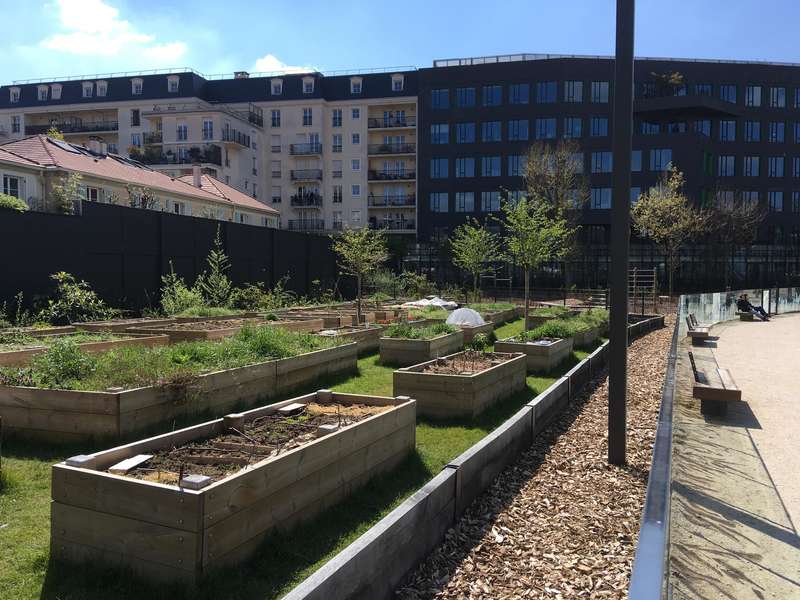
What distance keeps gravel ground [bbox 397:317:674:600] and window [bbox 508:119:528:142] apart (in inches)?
2077

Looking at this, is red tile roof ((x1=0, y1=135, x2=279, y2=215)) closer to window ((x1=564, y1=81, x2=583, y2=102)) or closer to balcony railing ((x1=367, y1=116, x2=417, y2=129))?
balcony railing ((x1=367, y1=116, x2=417, y2=129))

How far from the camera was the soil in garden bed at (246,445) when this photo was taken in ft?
13.9

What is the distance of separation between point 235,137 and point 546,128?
28.8 m

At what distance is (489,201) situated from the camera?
192ft

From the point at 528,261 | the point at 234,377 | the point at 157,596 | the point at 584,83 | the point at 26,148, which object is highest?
the point at 584,83

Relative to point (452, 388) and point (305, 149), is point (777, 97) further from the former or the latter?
point (452, 388)

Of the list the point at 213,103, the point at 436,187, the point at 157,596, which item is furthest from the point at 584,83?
the point at 157,596

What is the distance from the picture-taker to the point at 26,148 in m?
29.4

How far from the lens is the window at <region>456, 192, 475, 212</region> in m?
59.1

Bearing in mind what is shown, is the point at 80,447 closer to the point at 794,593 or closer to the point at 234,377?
the point at 234,377

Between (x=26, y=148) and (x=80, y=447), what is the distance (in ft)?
95.2

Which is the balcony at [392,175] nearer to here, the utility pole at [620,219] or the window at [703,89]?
the window at [703,89]

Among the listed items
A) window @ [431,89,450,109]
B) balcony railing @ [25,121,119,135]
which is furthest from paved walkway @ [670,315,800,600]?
balcony railing @ [25,121,119,135]

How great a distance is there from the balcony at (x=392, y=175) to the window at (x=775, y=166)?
33.8 meters
